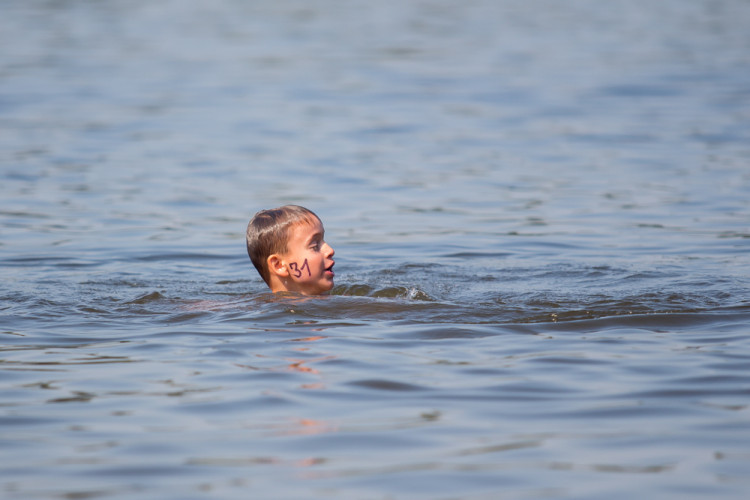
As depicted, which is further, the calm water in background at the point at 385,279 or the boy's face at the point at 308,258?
the boy's face at the point at 308,258

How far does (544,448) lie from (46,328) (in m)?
3.94

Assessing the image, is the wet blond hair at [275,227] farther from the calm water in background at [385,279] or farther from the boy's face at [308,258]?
the calm water in background at [385,279]

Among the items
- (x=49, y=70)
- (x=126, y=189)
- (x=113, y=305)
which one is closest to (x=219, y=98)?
(x=49, y=70)

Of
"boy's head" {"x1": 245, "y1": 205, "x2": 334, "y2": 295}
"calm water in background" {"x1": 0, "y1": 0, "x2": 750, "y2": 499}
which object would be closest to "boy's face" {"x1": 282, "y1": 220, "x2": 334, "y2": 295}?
"boy's head" {"x1": 245, "y1": 205, "x2": 334, "y2": 295}

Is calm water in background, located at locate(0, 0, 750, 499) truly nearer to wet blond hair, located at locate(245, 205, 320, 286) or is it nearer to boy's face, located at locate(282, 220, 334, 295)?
boy's face, located at locate(282, 220, 334, 295)

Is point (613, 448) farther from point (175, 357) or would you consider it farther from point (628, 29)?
point (628, 29)

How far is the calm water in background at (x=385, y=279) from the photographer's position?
478cm

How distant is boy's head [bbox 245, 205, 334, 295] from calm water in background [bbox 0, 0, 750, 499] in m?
0.38

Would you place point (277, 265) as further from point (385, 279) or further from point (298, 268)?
point (385, 279)

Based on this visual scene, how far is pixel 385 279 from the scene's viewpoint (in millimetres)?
9305

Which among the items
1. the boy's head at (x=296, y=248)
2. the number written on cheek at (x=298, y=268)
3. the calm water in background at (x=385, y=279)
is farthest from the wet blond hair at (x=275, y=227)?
the calm water in background at (x=385, y=279)

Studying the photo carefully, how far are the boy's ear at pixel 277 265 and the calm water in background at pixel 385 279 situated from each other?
36 cm

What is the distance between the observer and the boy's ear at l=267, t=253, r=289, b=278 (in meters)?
8.35

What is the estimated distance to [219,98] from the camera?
68.5 feet
